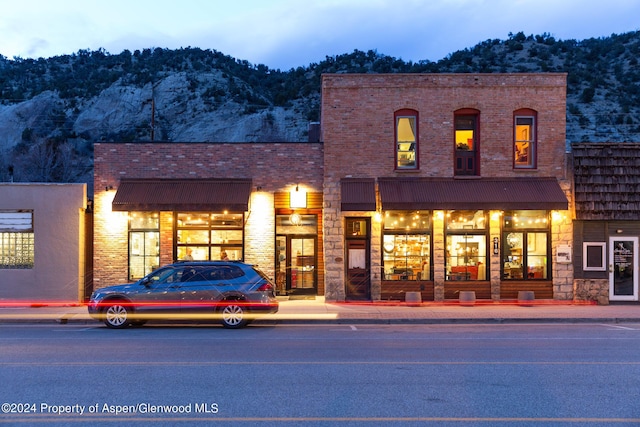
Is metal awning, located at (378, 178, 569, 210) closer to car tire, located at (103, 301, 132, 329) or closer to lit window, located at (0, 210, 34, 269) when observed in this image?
car tire, located at (103, 301, 132, 329)

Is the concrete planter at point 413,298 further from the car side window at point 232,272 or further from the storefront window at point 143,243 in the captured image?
the storefront window at point 143,243

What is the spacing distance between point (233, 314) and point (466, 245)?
903cm

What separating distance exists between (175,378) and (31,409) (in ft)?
7.26

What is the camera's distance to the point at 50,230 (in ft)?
72.1

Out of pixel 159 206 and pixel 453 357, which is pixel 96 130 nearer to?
pixel 159 206

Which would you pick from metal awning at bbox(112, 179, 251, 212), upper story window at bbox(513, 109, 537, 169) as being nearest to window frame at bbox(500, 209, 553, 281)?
upper story window at bbox(513, 109, 537, 169)

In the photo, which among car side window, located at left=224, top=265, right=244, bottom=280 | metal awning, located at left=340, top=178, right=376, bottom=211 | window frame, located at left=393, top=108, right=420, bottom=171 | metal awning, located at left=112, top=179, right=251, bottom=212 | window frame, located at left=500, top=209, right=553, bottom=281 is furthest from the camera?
window frame, located at left=393, top=108, right=420, bottom=171

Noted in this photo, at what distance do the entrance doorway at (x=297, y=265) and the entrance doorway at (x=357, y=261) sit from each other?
4.20ft

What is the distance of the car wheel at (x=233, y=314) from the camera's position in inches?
639

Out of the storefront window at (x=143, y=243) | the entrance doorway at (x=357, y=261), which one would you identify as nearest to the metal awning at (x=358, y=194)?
the entrance doorway at (x=357, y=261)

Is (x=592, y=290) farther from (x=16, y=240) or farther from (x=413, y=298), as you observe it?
(x=16, y=240)

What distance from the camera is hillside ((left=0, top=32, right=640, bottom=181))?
52.6m

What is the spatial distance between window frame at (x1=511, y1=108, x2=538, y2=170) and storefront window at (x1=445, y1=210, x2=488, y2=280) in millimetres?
2133

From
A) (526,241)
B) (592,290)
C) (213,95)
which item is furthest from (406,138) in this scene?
(213,95)
